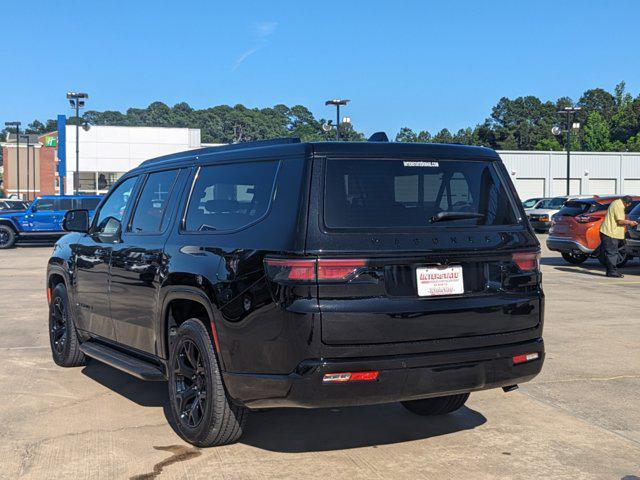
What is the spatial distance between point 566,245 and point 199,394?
13938mm

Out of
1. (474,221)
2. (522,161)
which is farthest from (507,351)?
(522,161)

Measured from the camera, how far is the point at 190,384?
493 centimetres

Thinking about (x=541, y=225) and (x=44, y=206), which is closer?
(x=44, y=206)

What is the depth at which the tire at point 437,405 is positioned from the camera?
5402 mm

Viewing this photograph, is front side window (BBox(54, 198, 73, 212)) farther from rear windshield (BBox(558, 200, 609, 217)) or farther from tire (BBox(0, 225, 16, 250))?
rear windshield (BBox(558, 200, 609, 217))

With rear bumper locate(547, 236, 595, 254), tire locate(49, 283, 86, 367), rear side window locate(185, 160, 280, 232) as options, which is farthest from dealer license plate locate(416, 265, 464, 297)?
rear bumper locate(547, 236, 595, 254)

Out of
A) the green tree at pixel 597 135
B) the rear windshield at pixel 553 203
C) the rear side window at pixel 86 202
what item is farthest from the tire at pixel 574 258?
the green tree at pixel 597 135

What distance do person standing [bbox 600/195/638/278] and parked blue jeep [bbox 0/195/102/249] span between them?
56.5ft

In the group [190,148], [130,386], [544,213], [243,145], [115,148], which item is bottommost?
[130,386]

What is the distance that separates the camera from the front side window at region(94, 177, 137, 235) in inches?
244

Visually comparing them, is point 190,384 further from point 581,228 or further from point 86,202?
point 86,202

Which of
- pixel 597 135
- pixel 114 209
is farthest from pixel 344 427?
pixel 597 135

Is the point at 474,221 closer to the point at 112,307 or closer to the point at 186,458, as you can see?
the point at 186,458

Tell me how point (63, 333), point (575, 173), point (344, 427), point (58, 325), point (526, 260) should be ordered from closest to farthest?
point (526, 260) < point (344, 427) < point (63, 333) < point (58, 325) < point (575, 173)
